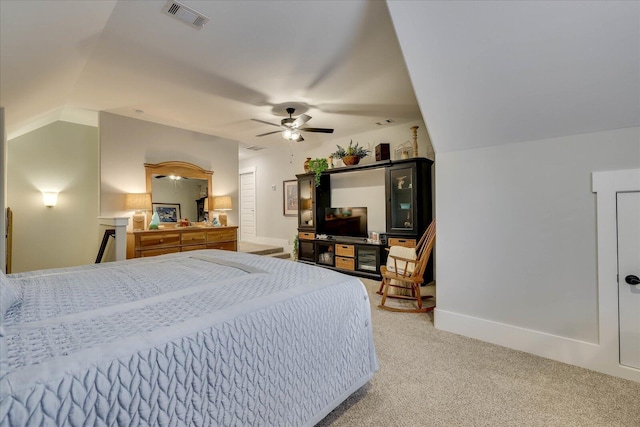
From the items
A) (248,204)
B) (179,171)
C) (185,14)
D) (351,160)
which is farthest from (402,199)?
(248,204)

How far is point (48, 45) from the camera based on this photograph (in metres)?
1.97

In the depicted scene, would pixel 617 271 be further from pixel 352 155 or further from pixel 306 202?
pixel 306 202

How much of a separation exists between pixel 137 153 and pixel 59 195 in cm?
136

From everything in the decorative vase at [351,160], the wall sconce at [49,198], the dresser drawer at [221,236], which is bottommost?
the dresser drawer at [221,236]

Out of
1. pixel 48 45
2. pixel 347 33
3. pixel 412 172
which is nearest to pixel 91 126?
pixel 48 45

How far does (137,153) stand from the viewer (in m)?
4.36

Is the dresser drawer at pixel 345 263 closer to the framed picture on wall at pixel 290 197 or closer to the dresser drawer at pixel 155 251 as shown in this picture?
the framed picture on wall at pixel 290 197

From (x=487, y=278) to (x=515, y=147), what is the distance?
3.76 feet

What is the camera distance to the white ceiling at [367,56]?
165cm

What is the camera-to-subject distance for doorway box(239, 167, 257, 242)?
7328 millimetres

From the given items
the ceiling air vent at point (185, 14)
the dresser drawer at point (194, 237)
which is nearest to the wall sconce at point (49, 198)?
the dresser drawer at point (194, 237)

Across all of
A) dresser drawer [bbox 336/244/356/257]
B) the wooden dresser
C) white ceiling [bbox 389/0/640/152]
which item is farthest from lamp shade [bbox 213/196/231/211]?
white ceiling [bbox 389/0/640/152]

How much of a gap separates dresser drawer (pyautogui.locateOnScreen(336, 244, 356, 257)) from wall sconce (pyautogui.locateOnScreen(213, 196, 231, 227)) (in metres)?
2.19

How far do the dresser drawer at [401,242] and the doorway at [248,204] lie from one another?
4059 mm
